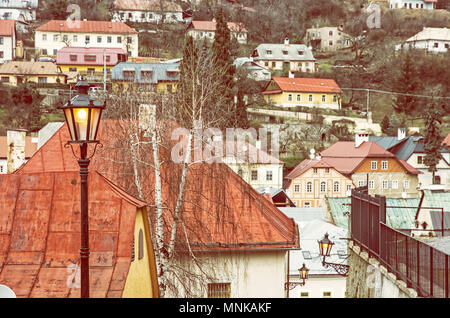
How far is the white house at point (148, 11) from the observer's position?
134500mm

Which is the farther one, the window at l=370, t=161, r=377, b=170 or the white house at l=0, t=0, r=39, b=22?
the white house at l=0, t=0, r=39, b=22

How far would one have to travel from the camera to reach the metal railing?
889cm

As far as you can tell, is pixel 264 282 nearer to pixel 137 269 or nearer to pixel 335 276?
pixel 137 269

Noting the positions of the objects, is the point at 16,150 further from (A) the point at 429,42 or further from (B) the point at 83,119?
(A) the point at 429,42

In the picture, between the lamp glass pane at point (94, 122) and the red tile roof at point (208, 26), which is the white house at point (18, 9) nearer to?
the red tile roof at point (208, 26)

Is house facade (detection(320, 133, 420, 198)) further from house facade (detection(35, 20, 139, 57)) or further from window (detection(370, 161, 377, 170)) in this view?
house facade (detection(35, 20, 139, 57))

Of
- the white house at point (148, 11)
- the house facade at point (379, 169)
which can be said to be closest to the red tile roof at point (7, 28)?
the white house at point (148, 11)

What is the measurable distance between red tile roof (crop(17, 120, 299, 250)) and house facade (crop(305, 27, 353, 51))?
389ft

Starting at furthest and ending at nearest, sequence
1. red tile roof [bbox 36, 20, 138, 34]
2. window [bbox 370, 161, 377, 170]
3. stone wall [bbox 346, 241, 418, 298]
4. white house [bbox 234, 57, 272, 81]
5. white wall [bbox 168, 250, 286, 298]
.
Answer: red tile roof [bbox 36, 20, 138, 34], white house [bbox 234, 57, 272, 81], window [bbox 370, 161, 377, 170], white wall [bbox 168, 250, 286, 298], stone wall [bbox 346, 241, 418, 298]

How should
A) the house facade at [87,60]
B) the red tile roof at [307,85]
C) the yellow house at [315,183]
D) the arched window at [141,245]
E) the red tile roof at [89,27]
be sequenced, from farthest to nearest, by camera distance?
1. the red tile roof at [89,27]
2. the house facade at [87,60]
3. the red tile roof at [307,85]
4. the yellow house at [315,183]
5. the arched window at [141,245]

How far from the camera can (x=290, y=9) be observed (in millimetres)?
146625

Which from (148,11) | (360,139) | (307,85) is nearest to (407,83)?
(307,85)

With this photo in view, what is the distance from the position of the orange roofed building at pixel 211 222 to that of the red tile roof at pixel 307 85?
8247 centimetres

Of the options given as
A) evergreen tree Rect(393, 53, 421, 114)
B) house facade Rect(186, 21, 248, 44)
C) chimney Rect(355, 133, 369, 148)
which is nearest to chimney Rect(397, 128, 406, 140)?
chimney Rect(355, 133, 369, 148)
